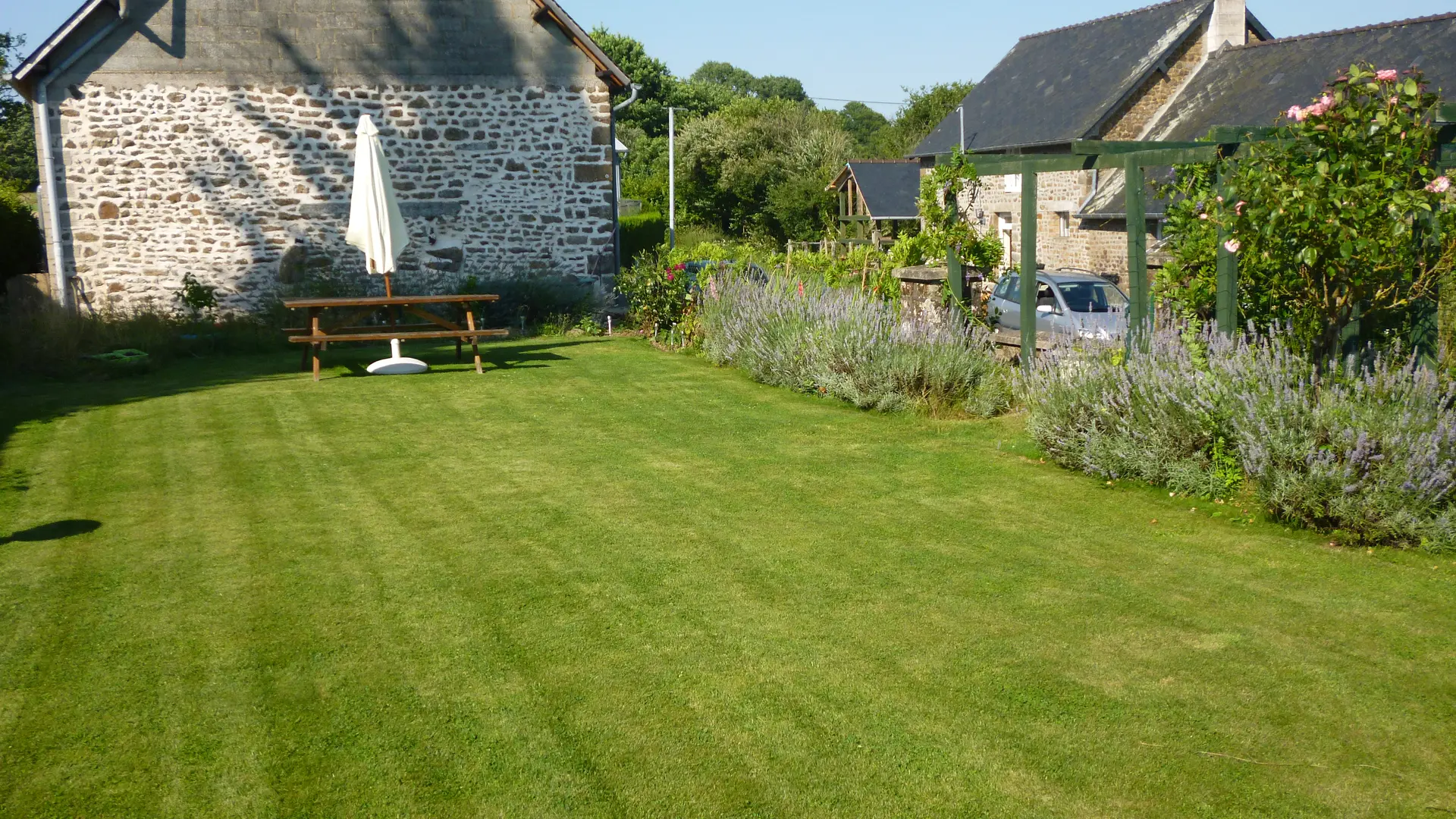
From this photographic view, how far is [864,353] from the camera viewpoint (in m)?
9.36

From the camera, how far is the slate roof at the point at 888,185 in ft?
121

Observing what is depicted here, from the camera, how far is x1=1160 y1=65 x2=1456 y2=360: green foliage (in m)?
5.53

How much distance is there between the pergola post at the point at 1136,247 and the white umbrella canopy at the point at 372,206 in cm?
678

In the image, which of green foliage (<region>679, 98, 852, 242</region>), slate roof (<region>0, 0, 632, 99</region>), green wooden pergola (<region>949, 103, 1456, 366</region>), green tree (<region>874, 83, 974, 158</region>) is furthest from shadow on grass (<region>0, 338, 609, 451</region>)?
green tree (<region>874, 83, 974, 158</region>)

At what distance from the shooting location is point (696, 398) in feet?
32.3

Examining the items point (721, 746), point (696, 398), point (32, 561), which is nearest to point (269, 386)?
point (696, 398)

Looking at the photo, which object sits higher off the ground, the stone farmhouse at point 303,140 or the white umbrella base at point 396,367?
the stone farmhouse at point 303,140

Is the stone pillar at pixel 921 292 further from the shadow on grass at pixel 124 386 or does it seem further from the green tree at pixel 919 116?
the green tree at pixel 919 116

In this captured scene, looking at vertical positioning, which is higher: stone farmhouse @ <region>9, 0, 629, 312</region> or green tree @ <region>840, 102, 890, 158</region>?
green tree @ <region>840, 102, 890, 158</region>

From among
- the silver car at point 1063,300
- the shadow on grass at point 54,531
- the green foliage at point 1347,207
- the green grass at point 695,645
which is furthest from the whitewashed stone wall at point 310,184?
the green foliage at point 1347,207

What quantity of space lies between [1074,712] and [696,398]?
6386 mm

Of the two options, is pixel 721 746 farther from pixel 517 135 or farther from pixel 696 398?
pixel 517 135

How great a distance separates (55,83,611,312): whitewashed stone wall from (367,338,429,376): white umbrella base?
15.2ft

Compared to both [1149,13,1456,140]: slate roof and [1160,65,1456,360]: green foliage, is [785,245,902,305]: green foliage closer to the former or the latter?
[1160,65,1456,360]: green foliage
